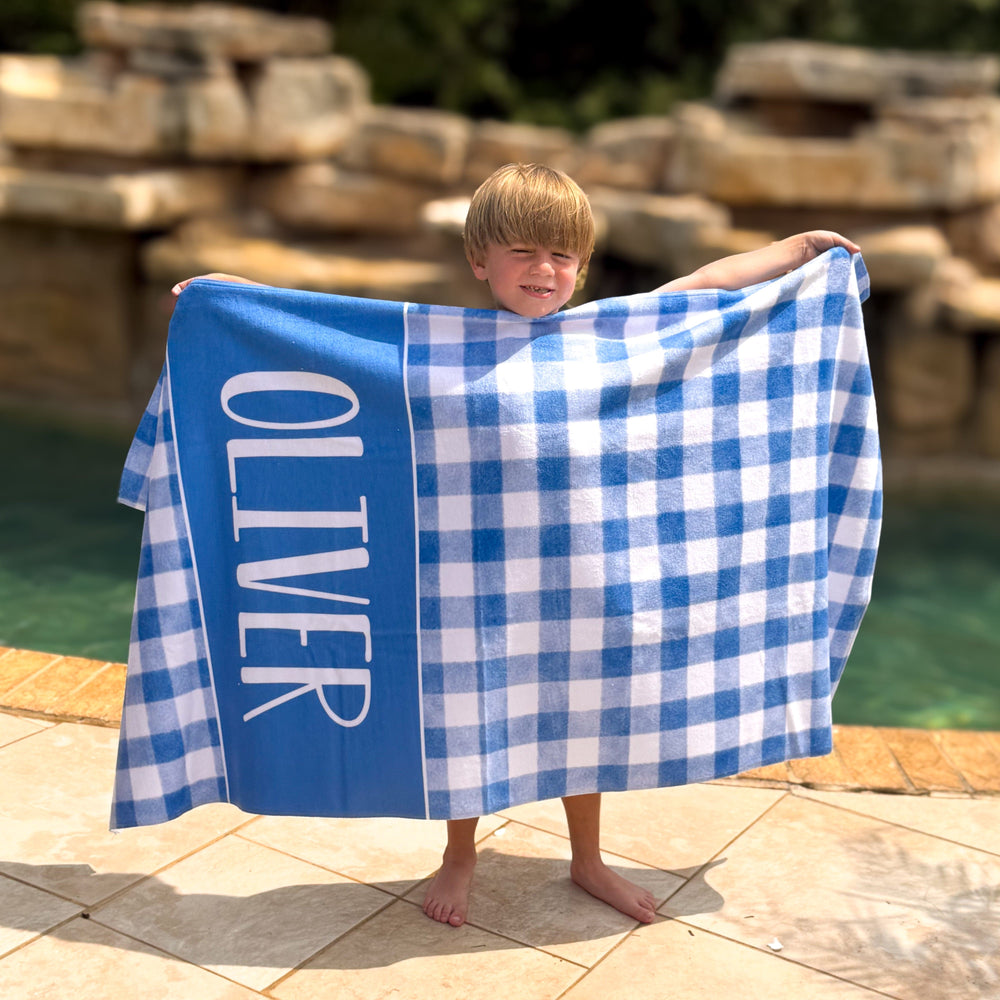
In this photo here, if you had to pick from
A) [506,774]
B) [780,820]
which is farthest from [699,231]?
[506,774]

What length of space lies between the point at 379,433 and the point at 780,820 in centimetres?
140

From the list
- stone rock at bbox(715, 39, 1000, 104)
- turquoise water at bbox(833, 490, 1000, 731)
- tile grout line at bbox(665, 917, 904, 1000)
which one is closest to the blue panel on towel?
tile grout line at bbox(665, 917, 904, 1000)

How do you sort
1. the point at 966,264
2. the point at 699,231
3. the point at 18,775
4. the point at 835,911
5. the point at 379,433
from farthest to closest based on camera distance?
the point at 966,264
the point at 699,231
the point at 18,775
the point at 835,911
the point at 379,433

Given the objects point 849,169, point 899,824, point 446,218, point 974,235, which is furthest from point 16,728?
point 974,235

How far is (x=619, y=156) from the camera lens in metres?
9.27

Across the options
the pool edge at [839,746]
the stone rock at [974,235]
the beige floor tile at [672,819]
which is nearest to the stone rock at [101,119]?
the stone rock at [974,235]

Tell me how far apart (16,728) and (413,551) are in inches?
56.7

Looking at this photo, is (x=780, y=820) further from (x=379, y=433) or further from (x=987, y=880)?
(x=379, y=433)

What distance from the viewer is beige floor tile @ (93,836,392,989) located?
7.97 ft

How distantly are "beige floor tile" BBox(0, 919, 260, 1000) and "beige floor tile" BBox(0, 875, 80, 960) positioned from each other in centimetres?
4

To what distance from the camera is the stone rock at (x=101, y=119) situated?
877cm

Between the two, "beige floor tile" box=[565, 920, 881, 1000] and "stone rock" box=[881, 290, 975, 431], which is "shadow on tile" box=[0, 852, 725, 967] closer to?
"beige floor tile" box=[565, 920, 881, 1000]

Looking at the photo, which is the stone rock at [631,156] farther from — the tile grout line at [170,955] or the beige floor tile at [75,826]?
the tile grout line at [170,955]

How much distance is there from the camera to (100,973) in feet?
7.68
